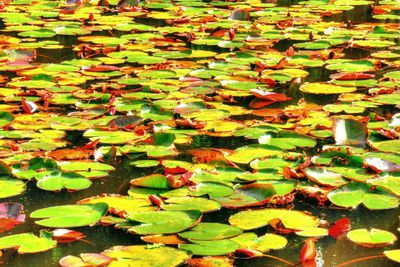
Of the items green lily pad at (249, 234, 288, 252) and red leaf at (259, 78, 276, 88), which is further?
red leaf at (259, 78, 276, 88)

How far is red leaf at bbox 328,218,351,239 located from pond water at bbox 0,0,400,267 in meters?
0.03

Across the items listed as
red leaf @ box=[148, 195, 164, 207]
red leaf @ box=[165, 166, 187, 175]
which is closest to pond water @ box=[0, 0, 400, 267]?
red leaf @ box=[165, 166, 187, 175]

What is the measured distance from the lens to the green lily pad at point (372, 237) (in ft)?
8.53

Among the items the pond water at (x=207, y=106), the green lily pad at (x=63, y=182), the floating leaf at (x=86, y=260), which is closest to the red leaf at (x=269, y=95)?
the pond water at (x=207, y=106)

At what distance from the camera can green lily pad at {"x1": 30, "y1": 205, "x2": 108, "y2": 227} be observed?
9.02ft

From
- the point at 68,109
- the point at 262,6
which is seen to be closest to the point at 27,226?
the point at 68,109

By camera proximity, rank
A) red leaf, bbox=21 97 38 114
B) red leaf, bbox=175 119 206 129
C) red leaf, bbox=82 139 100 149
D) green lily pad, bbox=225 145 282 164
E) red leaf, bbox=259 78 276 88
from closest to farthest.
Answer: green lily pad, bbox=225 145 282 164 < red leaf, bbox=82 139 100 149 < red leaf, bbox=175 119 206 129 < red leaf, bbox=21 97 38 114 < red leaf, bbox=259 78 276 88

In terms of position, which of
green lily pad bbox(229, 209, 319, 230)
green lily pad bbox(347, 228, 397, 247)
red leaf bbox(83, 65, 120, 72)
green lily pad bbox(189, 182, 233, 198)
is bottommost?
green lily pad bbox(347, 228, 397, 247)

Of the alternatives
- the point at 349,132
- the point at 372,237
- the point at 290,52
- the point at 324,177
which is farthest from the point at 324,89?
the point at 372,237

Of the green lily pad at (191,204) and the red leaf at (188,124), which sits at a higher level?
the red leaf at (188,124)

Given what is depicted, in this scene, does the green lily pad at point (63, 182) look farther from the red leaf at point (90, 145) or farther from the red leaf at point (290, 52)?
the red leaf at point (290, 52)

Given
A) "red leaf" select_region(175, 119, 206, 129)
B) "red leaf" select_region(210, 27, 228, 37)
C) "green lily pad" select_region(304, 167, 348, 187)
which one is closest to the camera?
"green lily pad" select_region(304, 167, 348, 187)

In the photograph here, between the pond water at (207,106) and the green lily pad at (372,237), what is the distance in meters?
0.03

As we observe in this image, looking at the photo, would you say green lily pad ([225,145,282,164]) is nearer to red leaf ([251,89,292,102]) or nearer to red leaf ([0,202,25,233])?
red leaf ([251,89,292,102])
